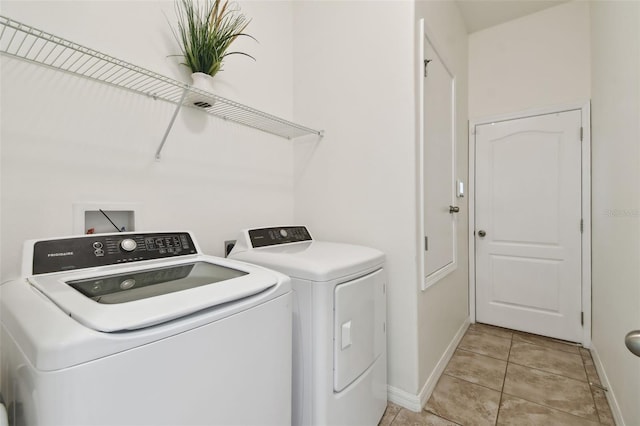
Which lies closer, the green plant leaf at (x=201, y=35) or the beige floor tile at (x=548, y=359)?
the green plant leaf at (x=201, y=35)

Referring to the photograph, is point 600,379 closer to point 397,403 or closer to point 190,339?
point 397,403

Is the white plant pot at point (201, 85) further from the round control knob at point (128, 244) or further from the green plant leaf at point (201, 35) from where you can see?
the round control knob at point (128, 244)

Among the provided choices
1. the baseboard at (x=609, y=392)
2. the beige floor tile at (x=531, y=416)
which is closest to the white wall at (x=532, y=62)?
the baseboard at (x=609, y=392)

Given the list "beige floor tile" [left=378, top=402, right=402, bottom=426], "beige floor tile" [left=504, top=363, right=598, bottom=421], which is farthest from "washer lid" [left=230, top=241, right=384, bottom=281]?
"beige floor tile" [left=504, top=363, right=598, bottom=421]

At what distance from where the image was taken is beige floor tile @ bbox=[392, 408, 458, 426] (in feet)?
5.04

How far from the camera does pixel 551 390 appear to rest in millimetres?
1840

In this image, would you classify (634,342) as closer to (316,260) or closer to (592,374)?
(316,260)

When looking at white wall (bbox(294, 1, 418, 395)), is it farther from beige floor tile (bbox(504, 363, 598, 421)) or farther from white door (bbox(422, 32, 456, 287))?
beige floor tile (bbox(504, 363, 598, 421))

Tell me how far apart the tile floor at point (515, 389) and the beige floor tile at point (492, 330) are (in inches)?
6.6

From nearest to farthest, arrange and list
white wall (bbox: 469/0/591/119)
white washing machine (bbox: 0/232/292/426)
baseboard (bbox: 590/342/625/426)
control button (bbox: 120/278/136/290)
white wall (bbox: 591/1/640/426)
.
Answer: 1. white washing machine (bbox: 0/232/292/426)
2. control button (bbox: 120/278/136/290)
3. white wall (bbox: 591/1/640/426)
4. baseboard (bbox: 590/342/625/426)
5. white wall (bbox: 469/0/591/119)

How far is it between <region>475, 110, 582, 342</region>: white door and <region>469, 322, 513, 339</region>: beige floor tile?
0.17ft

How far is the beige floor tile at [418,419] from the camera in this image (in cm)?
154

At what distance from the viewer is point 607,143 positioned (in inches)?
75.0

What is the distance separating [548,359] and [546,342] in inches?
15.6
